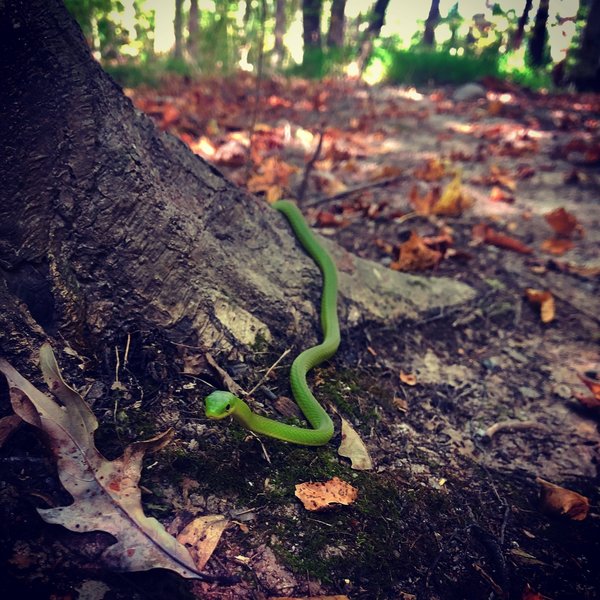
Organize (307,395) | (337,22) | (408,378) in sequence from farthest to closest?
(337,22) → (408,378) → (307,395)

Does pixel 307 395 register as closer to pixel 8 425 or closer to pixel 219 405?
pixel 219 405

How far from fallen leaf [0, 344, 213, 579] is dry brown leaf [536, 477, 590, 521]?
1531mm

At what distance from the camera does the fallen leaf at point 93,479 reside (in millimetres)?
1344

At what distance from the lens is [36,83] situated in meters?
1.73

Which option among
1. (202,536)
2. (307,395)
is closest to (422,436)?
(307,395)

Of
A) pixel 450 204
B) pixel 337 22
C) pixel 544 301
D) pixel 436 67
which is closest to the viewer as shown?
pixel 544 301

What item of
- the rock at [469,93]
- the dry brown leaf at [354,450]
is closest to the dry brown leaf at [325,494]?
the dry brown leaf at [354,450]

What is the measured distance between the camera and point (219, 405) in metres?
1.74

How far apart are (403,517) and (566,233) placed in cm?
379

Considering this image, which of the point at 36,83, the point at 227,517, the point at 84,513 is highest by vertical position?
the point at 36,83

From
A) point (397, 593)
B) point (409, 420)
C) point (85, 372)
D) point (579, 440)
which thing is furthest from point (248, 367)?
point (579, 440)

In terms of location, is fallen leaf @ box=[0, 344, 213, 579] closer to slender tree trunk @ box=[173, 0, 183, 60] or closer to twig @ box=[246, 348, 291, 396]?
twig @ box=[246, 348, 291, 396]

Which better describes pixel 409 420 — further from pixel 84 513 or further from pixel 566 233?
pixel 566 233

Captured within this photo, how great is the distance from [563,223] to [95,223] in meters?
4.30
